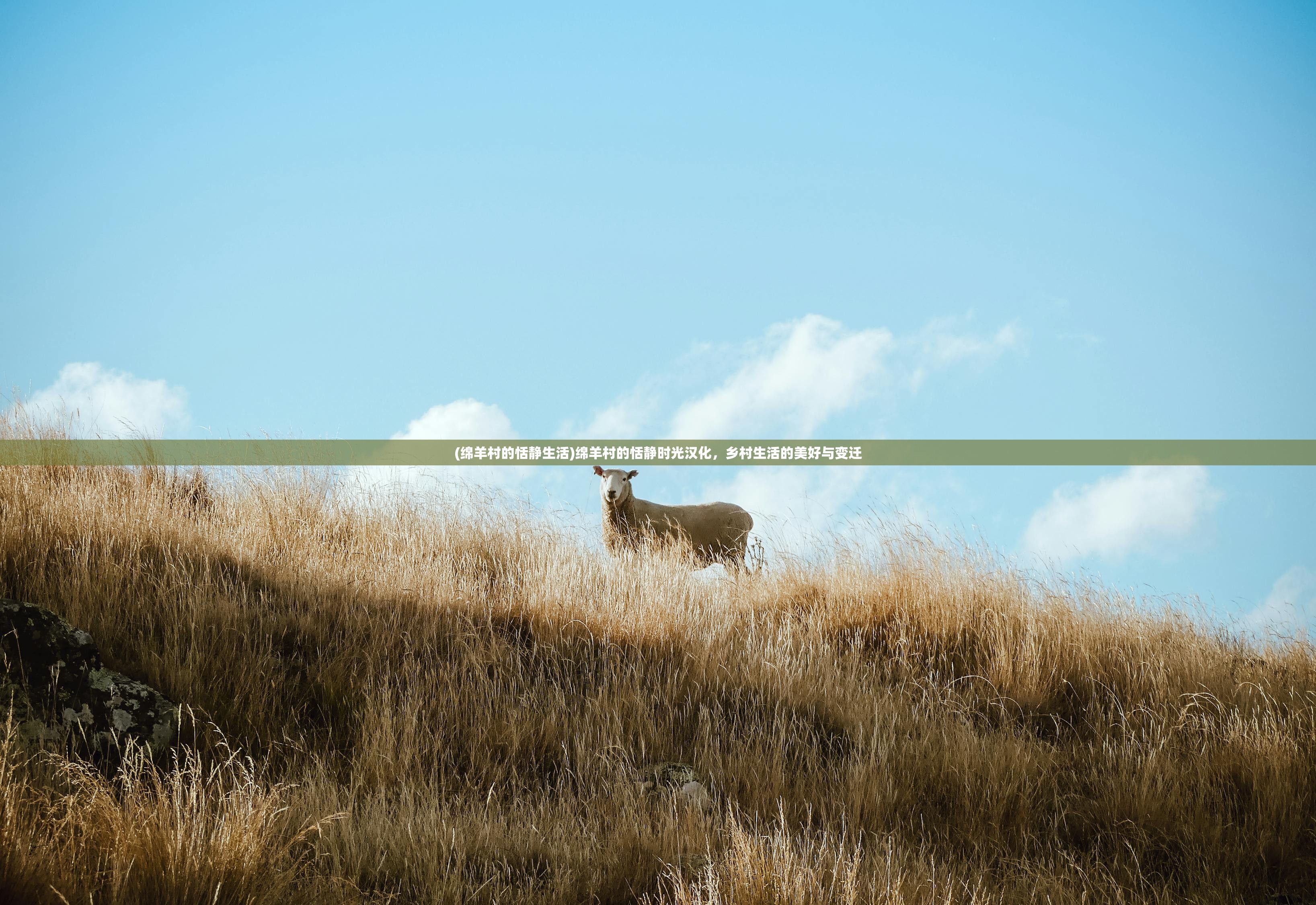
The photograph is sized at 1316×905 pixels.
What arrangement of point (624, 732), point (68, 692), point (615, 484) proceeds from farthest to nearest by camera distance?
point (615, 484) < point (624, 732) < point (68, 692)

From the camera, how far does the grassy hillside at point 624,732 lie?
3.29m

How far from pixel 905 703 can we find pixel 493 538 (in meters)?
4.90

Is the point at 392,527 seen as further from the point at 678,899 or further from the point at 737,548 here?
the point at 678,899

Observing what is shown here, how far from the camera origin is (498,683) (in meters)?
5.60

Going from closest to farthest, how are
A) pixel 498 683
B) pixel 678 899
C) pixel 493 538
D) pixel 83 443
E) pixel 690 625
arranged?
pixel 678 899, pixel 498 683, pixel 690 625, pixel 493 538, pixel 83 443

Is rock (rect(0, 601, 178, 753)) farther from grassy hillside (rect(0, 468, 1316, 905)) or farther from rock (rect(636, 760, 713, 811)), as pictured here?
rock (rect(636, 760, 713, 811))

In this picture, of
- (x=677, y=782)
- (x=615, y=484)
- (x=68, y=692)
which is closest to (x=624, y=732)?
(x=677, y=782)

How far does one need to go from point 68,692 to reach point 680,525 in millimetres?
7576

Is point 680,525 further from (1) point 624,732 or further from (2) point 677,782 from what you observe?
(2) point 677,782

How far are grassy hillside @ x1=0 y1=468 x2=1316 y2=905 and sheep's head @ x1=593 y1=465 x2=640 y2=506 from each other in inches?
70.1

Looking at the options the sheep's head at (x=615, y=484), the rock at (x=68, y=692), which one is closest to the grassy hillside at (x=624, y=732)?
the rock at (x=68, y=692)

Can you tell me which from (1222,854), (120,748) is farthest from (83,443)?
(1222,854)

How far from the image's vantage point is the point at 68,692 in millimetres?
4191

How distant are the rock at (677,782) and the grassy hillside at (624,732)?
11cm
